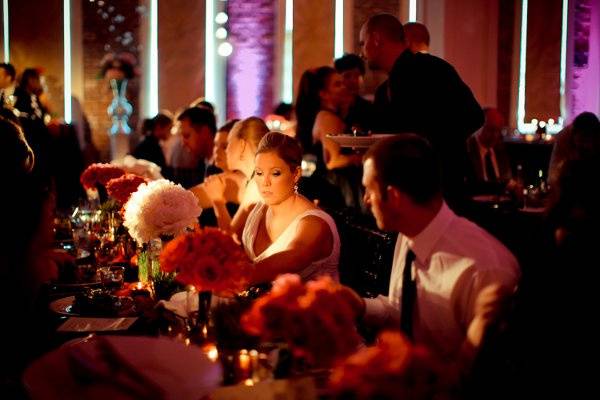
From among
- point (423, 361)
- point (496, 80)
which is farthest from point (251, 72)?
point (423, 361)

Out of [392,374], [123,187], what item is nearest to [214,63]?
[123,187]

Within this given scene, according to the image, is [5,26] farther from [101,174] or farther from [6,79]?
[101,174]

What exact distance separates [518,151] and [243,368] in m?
7.82

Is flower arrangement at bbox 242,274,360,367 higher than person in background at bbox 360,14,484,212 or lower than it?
lower

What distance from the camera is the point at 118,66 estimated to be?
1057cm

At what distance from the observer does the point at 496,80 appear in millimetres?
11133

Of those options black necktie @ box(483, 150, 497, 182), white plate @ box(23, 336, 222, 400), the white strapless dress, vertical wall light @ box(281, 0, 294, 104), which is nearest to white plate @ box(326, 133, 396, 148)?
the white strapless dress

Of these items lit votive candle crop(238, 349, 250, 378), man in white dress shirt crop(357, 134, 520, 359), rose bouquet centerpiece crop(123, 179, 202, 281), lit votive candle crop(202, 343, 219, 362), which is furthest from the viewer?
rose bouquet centerpiece crop(123, 179, 202, 281)

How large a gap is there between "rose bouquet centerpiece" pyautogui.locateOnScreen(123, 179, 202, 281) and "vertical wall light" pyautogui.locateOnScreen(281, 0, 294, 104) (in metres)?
7.44

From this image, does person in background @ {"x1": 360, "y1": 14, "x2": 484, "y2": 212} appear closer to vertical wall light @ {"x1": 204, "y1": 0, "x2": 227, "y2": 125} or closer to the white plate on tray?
the white plate on tray

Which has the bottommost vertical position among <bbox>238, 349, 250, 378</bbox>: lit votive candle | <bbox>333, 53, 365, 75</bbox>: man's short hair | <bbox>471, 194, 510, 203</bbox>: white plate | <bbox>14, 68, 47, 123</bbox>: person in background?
<bbox>471, 194, 510, 203</bbox>: white plate

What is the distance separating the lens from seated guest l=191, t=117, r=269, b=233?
4.40 meters

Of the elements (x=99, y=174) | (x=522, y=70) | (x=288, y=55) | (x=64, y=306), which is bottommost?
(x=64, y=306)

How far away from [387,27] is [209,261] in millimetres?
2650
